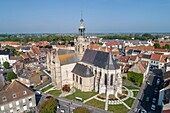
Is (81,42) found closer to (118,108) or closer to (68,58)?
(68,58)

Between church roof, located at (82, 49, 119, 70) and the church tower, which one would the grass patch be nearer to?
church roof, located at (82, 49, 119, 70)

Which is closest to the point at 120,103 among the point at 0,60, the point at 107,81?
the point at 107,81

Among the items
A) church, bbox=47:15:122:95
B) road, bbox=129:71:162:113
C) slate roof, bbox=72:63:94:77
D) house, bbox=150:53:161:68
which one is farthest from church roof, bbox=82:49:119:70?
house, bbox=150:53:161:68

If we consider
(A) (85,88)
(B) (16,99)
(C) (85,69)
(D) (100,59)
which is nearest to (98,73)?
(D) (100,59)

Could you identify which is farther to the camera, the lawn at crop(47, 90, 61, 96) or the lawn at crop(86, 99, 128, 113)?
the lawn at crop(47, 90, 61, 96)

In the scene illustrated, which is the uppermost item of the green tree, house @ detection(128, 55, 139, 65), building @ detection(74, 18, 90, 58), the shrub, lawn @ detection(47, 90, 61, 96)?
building @ detection(74, 18, 90, 58)

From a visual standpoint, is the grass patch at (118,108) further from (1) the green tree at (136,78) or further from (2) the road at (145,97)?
(1) the green tree at (136,78)
